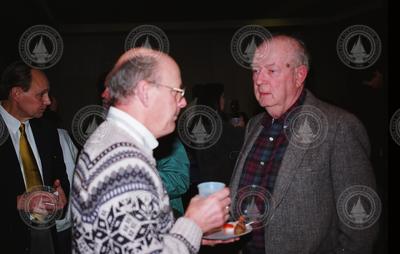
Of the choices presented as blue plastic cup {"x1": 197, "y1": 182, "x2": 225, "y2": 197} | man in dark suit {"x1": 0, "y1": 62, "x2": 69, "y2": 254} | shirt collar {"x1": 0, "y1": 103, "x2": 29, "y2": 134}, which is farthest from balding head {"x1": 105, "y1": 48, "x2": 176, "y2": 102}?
shirt collar {"x1": 0, "y1": 103, "x2": 29, "y2": 134}

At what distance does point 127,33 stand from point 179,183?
22.0 ft

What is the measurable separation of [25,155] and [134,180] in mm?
1419

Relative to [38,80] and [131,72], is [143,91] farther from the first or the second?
[38,80]

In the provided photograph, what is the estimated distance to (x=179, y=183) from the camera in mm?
1935

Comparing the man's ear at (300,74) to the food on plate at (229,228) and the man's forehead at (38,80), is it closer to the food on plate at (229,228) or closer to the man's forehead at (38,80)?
the food on plate at (229,228)

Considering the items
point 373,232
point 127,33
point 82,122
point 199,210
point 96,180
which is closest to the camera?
point 96,180

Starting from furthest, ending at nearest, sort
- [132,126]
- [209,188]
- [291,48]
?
[291,48], [209,188], [132,126]

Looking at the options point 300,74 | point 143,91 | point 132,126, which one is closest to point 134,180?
point 132,126

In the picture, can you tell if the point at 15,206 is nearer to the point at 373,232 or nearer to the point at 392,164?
the point at 373,232

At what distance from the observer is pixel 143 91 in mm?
1114

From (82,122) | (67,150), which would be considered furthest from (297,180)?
(82,122)

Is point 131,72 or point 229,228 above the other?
point 131,72

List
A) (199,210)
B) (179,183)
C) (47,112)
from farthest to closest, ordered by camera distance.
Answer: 1. (47,112)
2. (179,183)
3. (199,210)

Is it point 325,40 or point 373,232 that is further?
point 325,40
